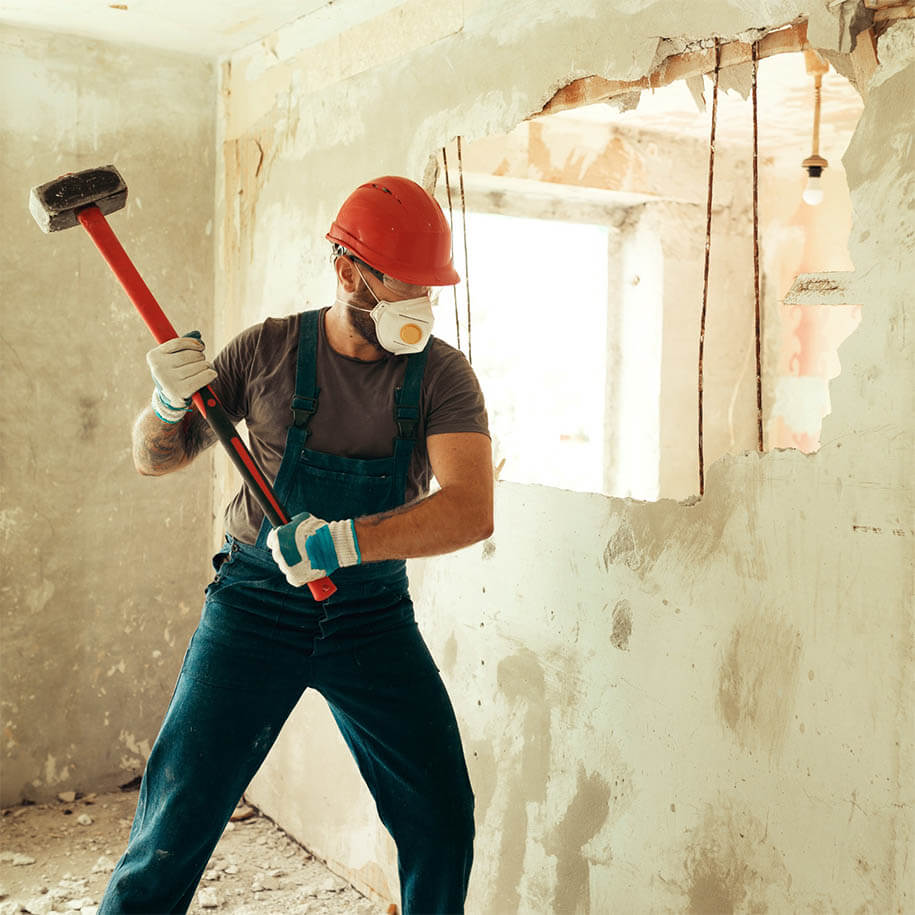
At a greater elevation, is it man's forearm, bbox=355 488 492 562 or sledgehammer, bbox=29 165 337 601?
sledgehammer, bbox=29 165 337 601

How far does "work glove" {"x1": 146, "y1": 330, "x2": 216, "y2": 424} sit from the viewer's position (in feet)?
6.57

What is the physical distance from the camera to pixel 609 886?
2.23 meters

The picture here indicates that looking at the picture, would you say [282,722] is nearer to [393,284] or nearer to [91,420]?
[393,284]

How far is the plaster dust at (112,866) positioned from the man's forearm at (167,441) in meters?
1.38

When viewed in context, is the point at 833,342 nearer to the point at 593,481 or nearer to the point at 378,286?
the point at 593,481

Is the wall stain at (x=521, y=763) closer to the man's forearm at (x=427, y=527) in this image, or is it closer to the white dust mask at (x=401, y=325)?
the man's forearm at (x=427, y=527)

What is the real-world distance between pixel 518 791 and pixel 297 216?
5.72 feet

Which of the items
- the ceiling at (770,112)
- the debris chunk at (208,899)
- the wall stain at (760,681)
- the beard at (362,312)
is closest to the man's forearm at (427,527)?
the beard at (362,312)

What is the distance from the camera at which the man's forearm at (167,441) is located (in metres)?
2.11

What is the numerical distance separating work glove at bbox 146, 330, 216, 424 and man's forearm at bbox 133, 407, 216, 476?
0.06 metres

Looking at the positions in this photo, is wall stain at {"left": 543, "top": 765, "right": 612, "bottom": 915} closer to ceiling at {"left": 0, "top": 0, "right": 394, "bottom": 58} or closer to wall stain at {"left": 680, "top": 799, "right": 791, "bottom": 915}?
wall stain at {"left": 680, "top": 799, "right": 791, "bottom": 915}

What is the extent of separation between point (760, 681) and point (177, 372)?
1.19m


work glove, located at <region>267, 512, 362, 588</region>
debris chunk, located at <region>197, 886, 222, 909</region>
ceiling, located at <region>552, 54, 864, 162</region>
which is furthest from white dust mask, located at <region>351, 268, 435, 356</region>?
debris chunk, located at <region>197, 886, 222, 909</region>

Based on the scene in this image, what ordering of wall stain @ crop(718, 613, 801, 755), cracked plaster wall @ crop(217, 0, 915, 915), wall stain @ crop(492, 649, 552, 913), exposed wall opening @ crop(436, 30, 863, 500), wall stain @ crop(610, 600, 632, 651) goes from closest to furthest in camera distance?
cracked plaster wall @ crop(217, 0, 915, 915) → wall stain @ crop(718, 613, 801, 755) → wall stain @ crop(610, 600, 632, 651) → wall stain @ crop(492, 649, 552, 913) → exposed wall opening @ crop(436, 30, 863, 500)
